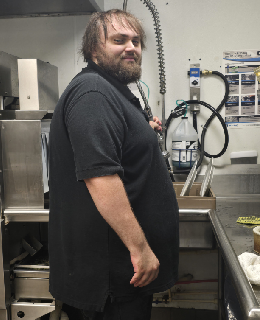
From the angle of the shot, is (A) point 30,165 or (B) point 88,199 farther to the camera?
(A) point 30,165

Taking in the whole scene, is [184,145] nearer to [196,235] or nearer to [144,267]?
[196,235]

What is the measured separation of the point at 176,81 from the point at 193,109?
0.22 metres

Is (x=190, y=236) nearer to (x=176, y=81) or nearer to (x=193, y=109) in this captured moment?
(x=193, y=109)

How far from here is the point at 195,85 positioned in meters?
2.07

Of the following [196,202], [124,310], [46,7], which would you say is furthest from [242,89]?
[124,310]

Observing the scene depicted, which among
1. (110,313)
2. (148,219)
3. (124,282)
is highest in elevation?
(148,219)

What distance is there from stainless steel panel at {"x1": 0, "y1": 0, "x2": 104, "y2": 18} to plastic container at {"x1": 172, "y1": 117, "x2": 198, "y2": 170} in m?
0.90

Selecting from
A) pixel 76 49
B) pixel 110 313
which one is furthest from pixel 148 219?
pixel 76 49

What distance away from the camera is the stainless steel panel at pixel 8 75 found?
159 centimetres

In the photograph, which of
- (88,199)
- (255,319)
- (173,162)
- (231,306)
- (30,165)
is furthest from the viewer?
(173,162)

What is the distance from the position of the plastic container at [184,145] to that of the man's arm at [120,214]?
1133mm

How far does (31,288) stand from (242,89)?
1.69 meters

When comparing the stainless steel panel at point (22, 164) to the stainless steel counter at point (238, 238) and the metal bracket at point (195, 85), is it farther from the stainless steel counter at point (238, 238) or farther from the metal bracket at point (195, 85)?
the metal bracket at point (195, 85)

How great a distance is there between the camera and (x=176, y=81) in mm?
2105
